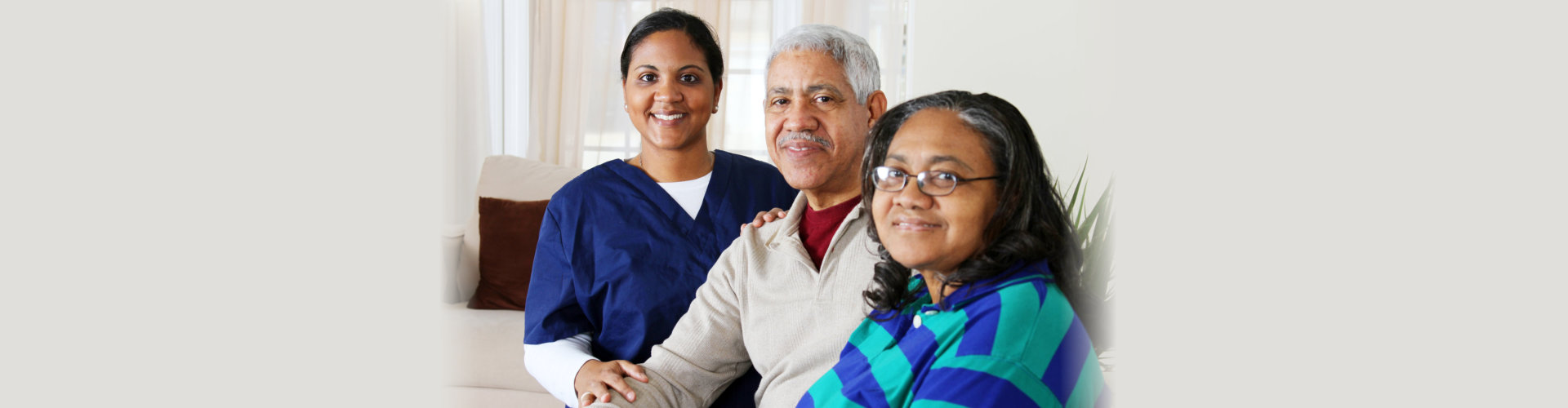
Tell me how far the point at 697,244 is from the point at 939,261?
59 centimetres

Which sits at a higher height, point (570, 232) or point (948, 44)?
point (948, 44)

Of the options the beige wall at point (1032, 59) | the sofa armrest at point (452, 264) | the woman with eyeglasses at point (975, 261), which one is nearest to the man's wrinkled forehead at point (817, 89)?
the woman with eyeglasses at point (975, 261)

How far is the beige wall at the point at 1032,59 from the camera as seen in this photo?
5.94 ft

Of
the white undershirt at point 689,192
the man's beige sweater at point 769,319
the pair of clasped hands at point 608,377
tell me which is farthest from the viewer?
the white undershirt at point 689,192

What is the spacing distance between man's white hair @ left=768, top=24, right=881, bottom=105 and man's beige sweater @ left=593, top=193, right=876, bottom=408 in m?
0.16

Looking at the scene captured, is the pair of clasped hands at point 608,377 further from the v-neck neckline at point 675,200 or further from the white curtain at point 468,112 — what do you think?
the white curtain at point 468,112

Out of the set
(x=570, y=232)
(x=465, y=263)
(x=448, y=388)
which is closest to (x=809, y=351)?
(x=570, y=232)

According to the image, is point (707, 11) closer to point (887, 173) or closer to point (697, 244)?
point (697, 244)

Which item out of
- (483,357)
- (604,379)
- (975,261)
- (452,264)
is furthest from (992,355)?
(452,264)

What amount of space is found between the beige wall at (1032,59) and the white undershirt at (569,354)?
0.74m

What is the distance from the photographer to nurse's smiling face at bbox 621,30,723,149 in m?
1.26

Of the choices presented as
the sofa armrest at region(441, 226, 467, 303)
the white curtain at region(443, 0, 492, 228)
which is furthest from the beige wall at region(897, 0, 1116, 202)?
the sofa armrest at region(441, 226, 467, 303)

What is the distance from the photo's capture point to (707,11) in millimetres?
3779

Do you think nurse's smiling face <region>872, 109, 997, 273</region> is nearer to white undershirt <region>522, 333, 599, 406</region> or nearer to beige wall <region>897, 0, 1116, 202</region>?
white undershirt <region>522, 333, 599, 406</region>
